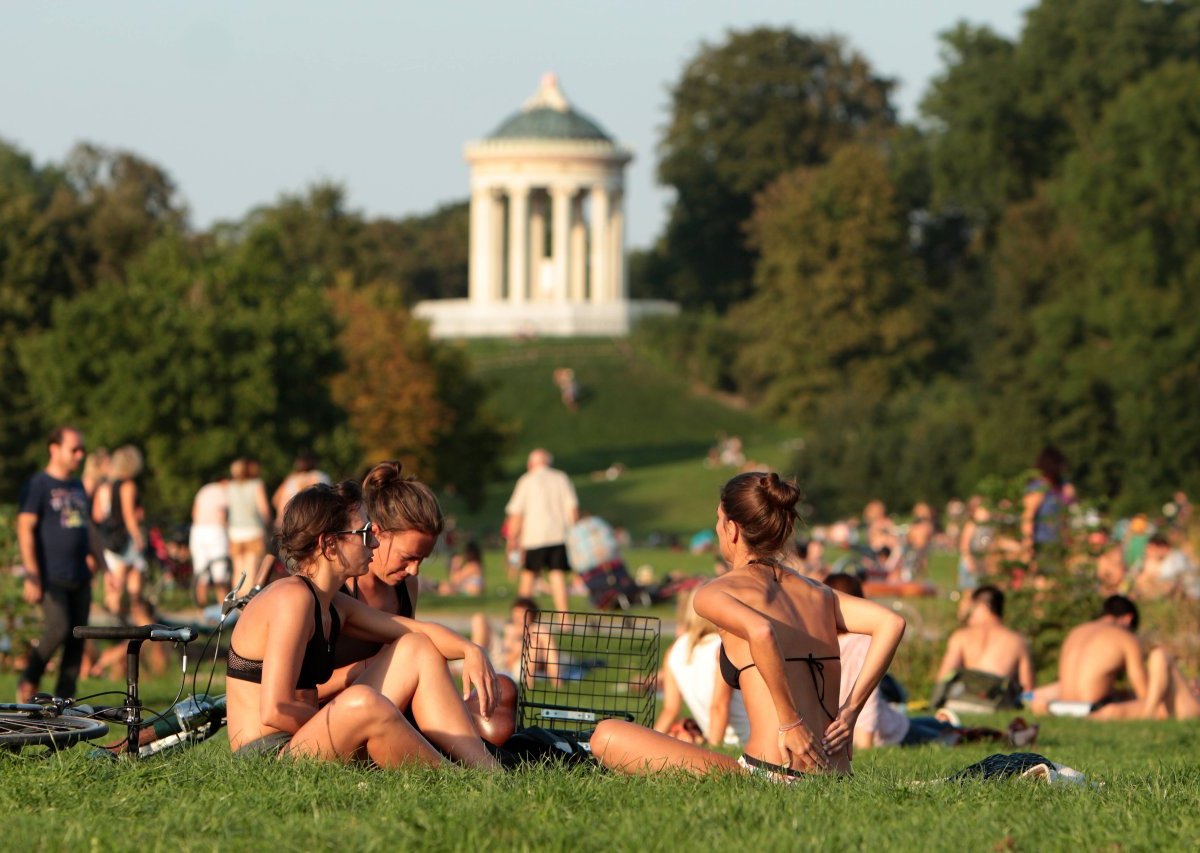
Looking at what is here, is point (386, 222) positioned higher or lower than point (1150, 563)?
higher

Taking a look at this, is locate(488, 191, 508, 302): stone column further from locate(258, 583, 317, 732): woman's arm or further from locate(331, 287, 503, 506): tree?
locate(258, 583, 317, 732): woman's arm

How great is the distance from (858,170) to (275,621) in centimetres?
5983

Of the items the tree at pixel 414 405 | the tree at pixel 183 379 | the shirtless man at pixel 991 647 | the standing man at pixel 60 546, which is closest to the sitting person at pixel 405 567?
the standing man at pixel 60 546

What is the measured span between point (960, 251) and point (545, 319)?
1819cm

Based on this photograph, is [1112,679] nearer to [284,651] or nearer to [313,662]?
[313,662]

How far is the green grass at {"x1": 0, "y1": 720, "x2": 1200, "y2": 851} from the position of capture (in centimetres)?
522

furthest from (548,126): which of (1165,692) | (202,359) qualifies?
(1165,692)

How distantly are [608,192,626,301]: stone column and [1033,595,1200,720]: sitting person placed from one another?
261 ft

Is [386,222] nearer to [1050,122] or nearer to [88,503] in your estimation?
[1050,122]

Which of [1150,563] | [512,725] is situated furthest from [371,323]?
[512,725]

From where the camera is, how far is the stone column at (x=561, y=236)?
304 feet

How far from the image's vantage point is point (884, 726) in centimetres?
1009

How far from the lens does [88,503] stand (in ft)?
38.3

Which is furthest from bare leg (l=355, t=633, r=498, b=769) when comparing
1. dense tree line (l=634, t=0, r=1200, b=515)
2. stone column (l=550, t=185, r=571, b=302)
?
stone column (l=550, t=185, r=571, b=302)
